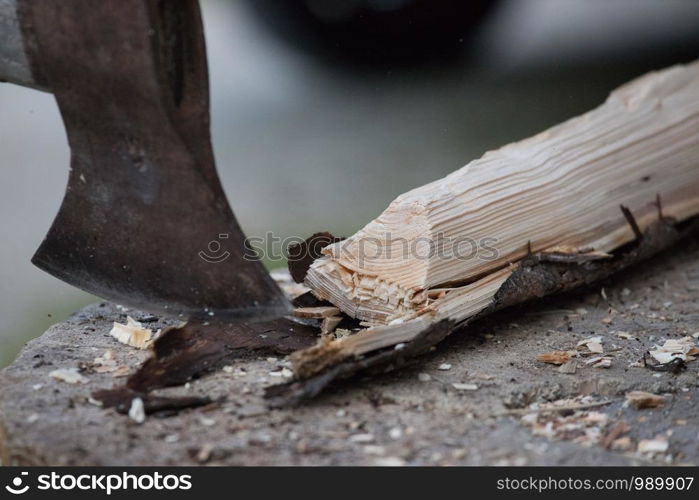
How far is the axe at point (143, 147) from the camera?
2.00 meters

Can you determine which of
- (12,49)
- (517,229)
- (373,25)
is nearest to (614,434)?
(517,229)

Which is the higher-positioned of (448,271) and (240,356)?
(448,271)

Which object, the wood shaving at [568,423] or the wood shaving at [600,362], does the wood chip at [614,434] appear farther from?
the wood shaving at [600,362]

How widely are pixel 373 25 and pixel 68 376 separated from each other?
18.0ft

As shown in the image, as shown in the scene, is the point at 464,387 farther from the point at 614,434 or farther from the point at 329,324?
the point at 329,324

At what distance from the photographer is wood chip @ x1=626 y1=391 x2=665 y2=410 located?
7.07 feet

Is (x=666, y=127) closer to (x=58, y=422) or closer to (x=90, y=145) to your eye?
(x=90, y=145)

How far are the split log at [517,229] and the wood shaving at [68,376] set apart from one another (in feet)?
1.94

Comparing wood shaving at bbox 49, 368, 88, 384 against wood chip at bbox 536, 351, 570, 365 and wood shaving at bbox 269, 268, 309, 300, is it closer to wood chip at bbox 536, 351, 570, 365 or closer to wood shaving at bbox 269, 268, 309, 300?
wood shaving at bbox 269, 268, 309, 300

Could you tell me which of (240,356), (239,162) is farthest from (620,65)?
(240,356)

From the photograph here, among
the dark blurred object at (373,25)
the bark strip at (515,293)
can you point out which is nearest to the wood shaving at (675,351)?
the bark strip at (515,293)

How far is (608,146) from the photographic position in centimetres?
319

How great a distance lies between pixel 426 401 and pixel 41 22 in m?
1.45
